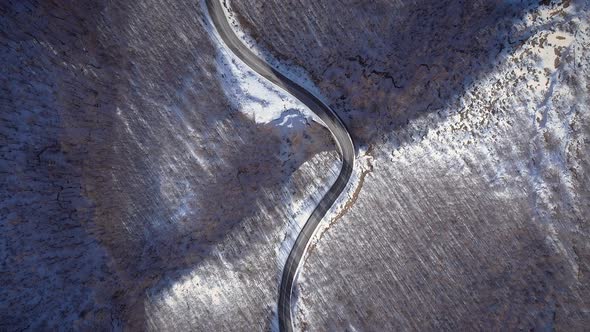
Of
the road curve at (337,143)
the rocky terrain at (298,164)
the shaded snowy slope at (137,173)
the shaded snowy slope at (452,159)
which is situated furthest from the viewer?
the road curve at (337,143)

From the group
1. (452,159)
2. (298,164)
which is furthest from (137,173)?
(452,159)

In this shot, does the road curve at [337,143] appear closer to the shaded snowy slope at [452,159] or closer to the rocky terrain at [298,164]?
the rocky terrain at [298,164]

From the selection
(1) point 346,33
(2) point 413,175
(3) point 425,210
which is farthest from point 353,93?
(3) point 425,210

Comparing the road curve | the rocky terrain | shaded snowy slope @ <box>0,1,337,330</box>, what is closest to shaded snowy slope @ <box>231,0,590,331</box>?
the rocky terrain

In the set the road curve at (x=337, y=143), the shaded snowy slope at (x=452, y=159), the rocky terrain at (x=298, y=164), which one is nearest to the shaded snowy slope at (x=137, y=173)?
the rocky terrain at (x=298, y=164)

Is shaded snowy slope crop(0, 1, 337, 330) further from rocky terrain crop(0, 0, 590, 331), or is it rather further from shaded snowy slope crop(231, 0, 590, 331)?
shaded snowy slope crop(231, 0, 590, 331)

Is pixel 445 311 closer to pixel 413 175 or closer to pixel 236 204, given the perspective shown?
pixel 413 175
